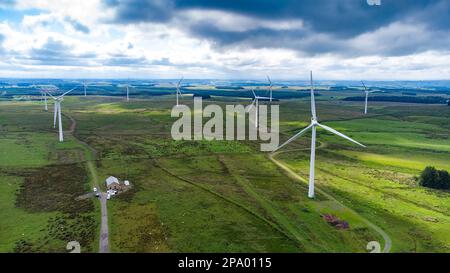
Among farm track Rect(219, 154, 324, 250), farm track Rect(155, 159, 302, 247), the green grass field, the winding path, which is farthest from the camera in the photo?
farm track Rect(155, 159, 302, 247)

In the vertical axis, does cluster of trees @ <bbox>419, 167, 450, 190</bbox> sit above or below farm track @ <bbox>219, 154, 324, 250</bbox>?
above

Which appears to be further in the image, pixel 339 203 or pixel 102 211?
pixel 339 203

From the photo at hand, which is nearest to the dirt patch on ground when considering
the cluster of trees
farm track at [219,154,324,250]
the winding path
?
the winding path

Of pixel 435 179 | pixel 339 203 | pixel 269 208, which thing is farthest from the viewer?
pixel 435 179

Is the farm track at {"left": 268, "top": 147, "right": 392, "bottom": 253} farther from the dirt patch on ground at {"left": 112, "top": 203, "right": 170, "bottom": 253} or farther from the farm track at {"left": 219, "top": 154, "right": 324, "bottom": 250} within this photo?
the dirt patch on ground at {"left": 112, "top": 203, "right": 170, "bottom": 253}

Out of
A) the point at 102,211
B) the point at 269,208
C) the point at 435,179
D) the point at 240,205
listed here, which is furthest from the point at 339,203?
the point at 102,211

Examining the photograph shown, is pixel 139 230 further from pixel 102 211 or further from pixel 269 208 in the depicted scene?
pixel 269 208

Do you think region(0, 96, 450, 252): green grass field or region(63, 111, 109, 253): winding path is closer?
region(63, 111, 109, 253): winding path
